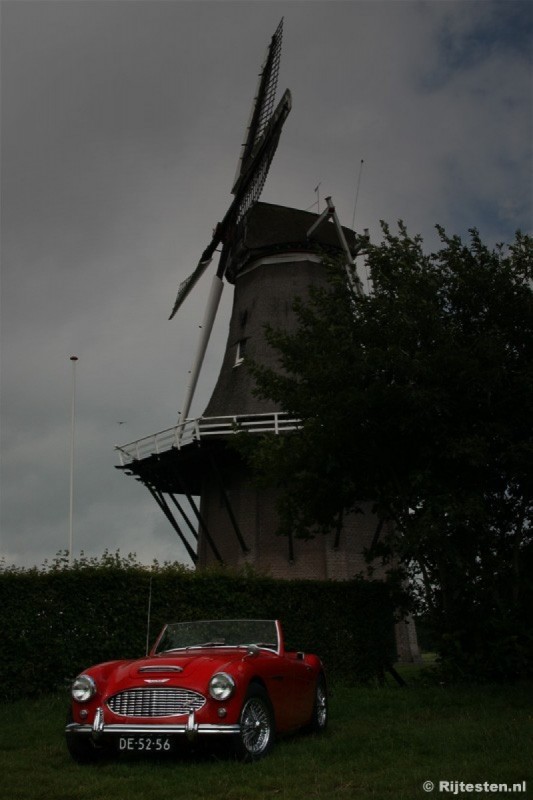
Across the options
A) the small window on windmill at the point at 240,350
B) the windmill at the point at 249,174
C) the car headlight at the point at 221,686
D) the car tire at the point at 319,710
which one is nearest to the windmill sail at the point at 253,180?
the windmill at the point at 249,174

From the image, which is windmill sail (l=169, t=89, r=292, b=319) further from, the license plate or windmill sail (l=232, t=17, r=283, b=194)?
the license plate

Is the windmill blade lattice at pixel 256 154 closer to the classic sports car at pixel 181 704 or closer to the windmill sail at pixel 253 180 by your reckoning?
the windmill sail at pixel 253 180

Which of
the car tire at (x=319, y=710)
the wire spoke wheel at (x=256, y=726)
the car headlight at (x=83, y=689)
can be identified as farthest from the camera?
the car tire at (x=319, y=710)

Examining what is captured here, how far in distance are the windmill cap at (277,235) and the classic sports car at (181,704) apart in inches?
888

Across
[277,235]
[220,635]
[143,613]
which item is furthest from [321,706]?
[277,235]

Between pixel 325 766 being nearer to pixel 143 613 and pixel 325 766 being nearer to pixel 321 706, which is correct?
pixel 321 706

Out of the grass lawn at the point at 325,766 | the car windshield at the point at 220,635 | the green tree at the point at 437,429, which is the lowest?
the grass lawn at the point at 325,766

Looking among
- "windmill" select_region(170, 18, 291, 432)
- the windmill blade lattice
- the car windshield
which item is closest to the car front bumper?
the car windshield

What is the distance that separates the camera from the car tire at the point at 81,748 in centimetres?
739

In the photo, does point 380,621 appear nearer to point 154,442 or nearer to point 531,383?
point 531,383

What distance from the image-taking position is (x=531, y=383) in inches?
537

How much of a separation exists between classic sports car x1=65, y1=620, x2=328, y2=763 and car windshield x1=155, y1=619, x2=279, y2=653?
0.46 m

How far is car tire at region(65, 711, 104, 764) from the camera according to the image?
739 cm

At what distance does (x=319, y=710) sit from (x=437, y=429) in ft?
19.5
